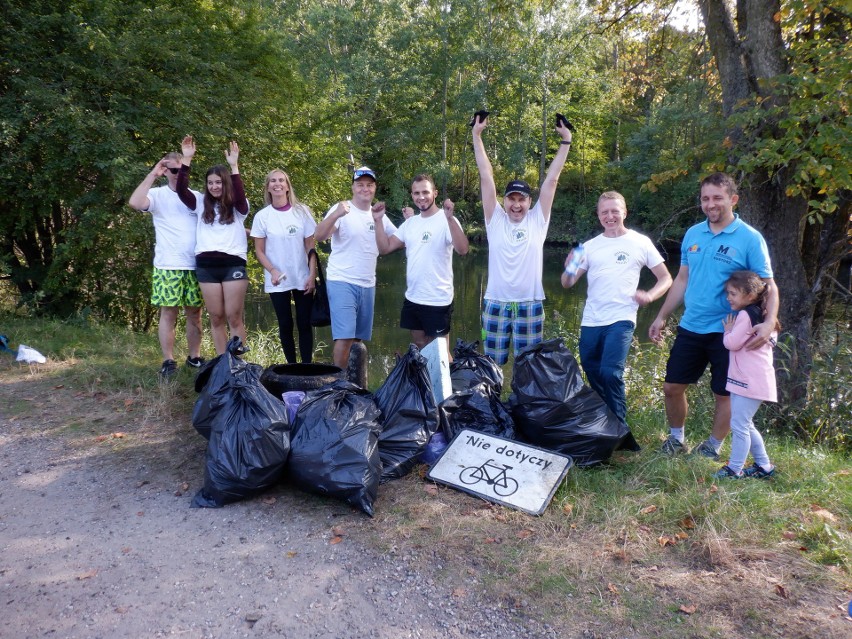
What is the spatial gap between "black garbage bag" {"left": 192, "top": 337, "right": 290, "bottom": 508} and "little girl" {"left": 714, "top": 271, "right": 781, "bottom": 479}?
8.32ft

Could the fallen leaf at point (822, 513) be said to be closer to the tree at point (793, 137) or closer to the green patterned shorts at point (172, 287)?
the tree at point (793, 137)

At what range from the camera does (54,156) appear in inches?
281

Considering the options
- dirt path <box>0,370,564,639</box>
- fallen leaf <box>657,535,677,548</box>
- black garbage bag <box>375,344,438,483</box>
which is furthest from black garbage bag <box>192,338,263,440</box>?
fallen leaf <box>657,535,677,548</box>

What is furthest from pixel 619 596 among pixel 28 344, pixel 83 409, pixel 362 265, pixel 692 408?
pixel 28 344

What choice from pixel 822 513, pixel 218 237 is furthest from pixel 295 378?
pixel 822 513

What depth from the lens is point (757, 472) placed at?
3582 millimetres

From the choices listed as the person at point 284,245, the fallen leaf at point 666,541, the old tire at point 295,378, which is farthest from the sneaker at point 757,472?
the person at point 284,245

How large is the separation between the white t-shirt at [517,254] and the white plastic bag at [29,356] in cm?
446

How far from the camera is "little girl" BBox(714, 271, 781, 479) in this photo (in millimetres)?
3385

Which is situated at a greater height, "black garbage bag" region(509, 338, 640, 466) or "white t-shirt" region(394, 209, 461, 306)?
"white t-shirt" region(394, 209, 461, 306)

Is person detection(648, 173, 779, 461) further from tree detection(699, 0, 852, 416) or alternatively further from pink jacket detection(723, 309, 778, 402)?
tree detection(699, 0, 852, 416)

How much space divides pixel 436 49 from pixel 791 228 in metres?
23.5

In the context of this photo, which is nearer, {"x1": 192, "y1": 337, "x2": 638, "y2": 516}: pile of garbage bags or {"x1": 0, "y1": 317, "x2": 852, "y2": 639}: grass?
{"x1": 0, "y1": 317, "x2": 852, "y2": 639}: grass

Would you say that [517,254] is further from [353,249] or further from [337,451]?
[337,451]
